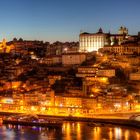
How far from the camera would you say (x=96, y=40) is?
29.4 metres

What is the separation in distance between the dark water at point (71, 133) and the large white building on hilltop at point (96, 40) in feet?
36.7

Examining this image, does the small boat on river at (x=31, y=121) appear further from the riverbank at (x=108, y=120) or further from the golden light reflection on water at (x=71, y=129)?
the riverbank at (x=108, y=120)

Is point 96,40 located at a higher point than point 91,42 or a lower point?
higher

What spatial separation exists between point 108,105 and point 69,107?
1.50 metres

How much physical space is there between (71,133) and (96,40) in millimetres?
13291

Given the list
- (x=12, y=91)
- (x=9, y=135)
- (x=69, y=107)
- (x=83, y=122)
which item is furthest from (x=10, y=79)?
(x=9, y=135)

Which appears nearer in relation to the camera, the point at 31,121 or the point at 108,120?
the point at 108,120

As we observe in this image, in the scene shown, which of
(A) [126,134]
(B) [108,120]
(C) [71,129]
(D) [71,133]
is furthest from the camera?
(B) [108,120]

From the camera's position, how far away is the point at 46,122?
18734mm

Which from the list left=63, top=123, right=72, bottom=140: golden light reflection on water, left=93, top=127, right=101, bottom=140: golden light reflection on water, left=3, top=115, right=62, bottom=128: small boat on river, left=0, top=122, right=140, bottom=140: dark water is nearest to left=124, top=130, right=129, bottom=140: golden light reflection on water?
left=0, top=122, right=140, bottom=140: dark water

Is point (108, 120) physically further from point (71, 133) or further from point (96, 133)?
point (71, 133)

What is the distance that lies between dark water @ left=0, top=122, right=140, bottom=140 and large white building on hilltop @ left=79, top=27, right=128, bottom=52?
1119 centimetres

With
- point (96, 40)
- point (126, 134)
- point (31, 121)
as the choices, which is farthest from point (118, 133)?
point (96, 40)

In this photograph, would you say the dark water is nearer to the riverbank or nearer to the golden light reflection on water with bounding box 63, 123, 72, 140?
the golden light reflection on water with bounding box 63, 123, 72, 140
